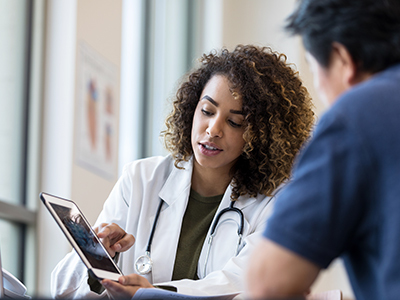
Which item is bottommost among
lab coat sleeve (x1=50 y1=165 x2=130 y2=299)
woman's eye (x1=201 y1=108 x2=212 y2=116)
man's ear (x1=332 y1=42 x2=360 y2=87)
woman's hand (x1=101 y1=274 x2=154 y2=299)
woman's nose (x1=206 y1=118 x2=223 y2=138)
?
lab coat sleeve (x1=50 y1=165 x2=130 y2=299)

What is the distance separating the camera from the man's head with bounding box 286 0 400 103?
0.73 m

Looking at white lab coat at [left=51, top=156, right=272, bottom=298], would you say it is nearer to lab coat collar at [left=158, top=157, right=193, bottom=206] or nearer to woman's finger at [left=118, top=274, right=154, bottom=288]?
lab coat collar at [left=158, top=157, right=193, bottom=206]

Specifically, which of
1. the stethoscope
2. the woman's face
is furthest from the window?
the woman's face

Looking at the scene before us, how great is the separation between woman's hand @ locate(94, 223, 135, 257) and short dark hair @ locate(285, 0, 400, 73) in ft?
3.08

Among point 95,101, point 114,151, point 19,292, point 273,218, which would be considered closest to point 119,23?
point 95,101

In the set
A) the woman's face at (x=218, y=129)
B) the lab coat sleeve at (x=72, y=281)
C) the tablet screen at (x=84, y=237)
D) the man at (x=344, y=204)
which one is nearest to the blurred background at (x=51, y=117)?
the woman's face at (x=218, y=129)

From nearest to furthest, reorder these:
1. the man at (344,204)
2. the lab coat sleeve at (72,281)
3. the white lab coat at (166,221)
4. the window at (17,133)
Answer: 1. the man at (344,204)
2. the lab coat sleeve at (72,281)
3. the white lab coat at (166,221)
4. the window at (17,133)

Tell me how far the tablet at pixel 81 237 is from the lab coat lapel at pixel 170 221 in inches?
14.4

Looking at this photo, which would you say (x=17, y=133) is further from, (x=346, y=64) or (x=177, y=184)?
(x=346, y=64)

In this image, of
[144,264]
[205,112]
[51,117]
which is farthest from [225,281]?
[51,117]

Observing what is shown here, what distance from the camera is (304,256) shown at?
0.66 m

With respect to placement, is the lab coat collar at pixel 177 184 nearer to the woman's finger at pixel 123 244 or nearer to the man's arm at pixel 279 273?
the woman's finger at pixel 123 244

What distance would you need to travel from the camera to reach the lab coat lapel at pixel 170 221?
1.68 metres

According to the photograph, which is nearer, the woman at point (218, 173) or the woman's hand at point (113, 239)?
the woman's hand at point (113, 239)
